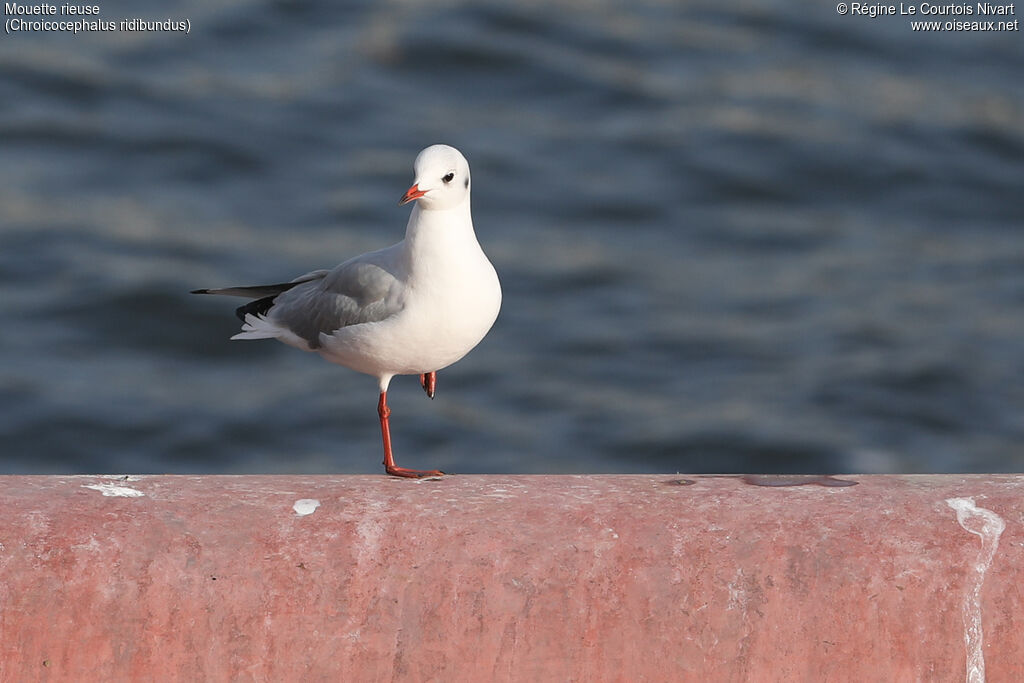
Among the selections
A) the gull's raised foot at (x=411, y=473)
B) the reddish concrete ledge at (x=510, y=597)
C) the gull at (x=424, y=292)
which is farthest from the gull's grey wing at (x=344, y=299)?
the reddish concrete ledge at (x=510, y=597)

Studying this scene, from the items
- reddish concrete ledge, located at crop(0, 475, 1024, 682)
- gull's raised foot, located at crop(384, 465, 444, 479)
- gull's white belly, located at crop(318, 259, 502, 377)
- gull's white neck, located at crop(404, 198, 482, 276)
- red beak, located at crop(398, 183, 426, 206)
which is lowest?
reddish concrete ledge, located at crop(0, 475, 1024, 682)

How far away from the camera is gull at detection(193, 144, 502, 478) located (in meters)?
4.60

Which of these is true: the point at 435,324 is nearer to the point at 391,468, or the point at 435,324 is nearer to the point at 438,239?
the point at 438,239

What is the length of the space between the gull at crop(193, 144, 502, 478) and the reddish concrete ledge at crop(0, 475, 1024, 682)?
3.17 feet

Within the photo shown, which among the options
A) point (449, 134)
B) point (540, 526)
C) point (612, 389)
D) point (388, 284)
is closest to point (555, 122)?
point (449, 134)

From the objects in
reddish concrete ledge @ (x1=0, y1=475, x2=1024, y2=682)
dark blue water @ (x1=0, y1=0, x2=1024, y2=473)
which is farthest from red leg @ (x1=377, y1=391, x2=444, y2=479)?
dark blue water @ (x1=0, y1=0, x2=1024, y2=473)

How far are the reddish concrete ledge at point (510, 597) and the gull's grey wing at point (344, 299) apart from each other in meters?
1.50

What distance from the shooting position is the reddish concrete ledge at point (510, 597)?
3.29m

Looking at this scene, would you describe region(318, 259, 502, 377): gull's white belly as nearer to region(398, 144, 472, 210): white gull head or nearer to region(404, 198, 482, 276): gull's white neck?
region(404, 198, 482, 276): gull's white neck

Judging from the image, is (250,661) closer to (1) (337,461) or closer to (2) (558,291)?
(1) (337,461)

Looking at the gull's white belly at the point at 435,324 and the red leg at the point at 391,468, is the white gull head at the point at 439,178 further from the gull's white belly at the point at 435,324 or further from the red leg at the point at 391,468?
the red leg at the point at 391,468

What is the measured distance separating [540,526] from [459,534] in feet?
0.61

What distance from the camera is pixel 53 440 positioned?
433 inches

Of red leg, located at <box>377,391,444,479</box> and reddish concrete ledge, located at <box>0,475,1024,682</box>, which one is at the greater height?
red leg, located at <box>377,391,444,479</box>
